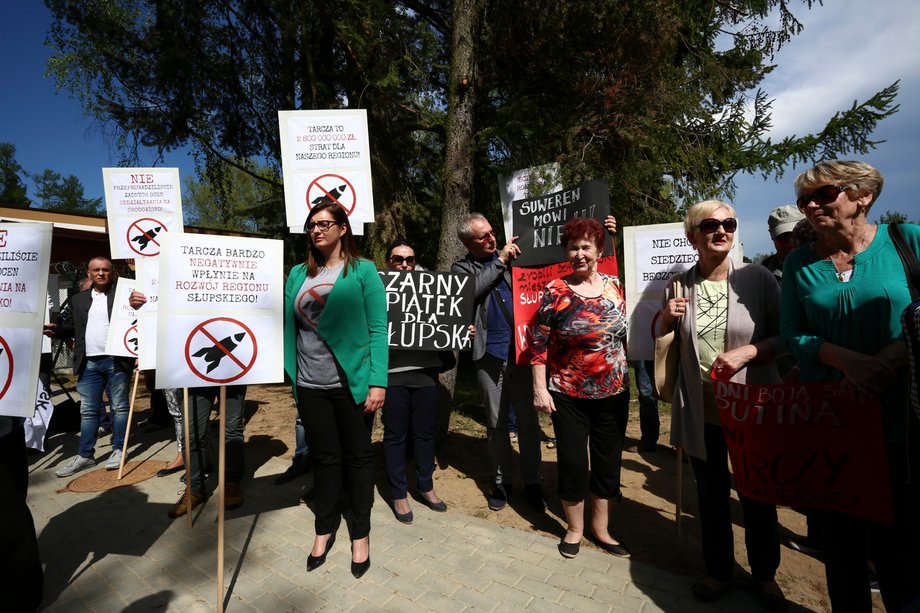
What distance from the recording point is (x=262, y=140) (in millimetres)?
8906

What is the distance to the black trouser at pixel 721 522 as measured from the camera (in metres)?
2.52

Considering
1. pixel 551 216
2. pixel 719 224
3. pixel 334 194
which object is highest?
pixel 334 194

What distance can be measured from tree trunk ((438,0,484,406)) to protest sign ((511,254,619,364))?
180 centimetres

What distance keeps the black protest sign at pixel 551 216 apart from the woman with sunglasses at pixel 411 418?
1107mm

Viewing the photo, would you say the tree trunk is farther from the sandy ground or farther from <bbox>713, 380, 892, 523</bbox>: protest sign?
<bbox>713, 380, 892, 523</bbox>: protest sign

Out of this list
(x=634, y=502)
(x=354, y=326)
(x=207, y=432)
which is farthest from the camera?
(x=207, y=432)

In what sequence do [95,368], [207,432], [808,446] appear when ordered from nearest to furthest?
[808,446], [207,432], [95,368]

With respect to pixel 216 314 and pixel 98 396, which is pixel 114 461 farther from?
pixel 216 314

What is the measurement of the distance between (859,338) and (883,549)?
2.80 ft

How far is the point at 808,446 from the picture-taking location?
1976mm

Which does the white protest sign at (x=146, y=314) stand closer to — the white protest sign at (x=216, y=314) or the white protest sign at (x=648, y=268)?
the white protest sign at (x=216, y=314)

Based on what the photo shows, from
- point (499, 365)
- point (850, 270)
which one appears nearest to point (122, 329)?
point (499, 365)

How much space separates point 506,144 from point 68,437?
273 inches

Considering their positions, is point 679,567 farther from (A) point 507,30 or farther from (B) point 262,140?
(B) point 262,140
